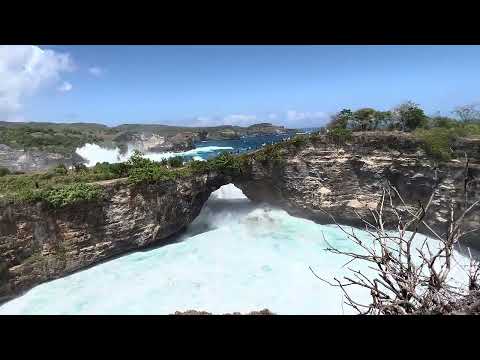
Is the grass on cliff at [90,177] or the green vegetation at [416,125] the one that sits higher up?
the green vegetation at [416,125]

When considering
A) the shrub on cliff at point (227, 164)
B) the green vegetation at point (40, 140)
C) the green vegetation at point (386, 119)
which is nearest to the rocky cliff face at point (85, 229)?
the shrub on cliff at point (227, 164)

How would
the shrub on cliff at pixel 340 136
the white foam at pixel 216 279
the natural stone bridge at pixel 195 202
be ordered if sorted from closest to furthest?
the white foam at pixel 216 279 < the natural stone bridge at pixel 195 202 < the shrub on cliff at pixel 340 136

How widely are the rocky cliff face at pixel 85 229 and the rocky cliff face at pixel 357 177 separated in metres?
5.46

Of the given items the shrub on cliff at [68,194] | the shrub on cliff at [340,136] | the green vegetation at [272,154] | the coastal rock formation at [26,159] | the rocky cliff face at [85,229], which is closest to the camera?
the rocky cliff face at [85,229]

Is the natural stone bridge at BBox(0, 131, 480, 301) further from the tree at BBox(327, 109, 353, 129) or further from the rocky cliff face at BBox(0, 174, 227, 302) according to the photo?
the tree at BBox(327, 109, 353, 129)

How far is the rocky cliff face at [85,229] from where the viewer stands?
14.6 m

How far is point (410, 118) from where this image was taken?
2327cm

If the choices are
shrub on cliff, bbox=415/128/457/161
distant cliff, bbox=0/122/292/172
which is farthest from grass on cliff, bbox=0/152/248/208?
distant cliff, bbox=0/122/292/172

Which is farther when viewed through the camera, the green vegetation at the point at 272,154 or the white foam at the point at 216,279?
the green vegetation at the point at 272,154

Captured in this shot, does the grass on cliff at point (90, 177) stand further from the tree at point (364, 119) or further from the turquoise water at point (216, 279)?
the tree at point (364, 119)

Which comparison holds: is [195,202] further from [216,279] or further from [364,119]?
[364,119]

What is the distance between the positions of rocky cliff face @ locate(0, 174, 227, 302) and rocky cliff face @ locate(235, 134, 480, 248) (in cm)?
546
